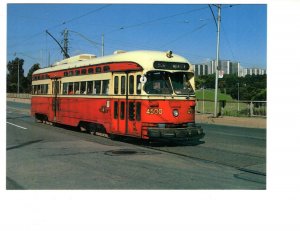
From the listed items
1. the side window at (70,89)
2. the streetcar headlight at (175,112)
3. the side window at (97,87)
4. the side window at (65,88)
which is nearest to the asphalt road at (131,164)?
the streetcar headlight at (175,112)

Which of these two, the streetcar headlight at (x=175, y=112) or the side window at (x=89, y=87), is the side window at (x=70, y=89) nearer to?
the side window at (x=89, y=87)

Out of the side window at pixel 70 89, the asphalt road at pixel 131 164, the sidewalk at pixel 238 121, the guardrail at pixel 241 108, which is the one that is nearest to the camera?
the asphalt road at pixel 131 164

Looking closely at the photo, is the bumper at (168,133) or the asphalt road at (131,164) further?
the bumper at (168,133)

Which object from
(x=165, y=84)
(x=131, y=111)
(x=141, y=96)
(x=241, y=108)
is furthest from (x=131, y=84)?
(x=241, y=108)

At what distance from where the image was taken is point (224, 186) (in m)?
8.75

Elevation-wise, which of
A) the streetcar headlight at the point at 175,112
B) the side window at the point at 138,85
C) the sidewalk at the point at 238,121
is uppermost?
the side window at the point at 138,85

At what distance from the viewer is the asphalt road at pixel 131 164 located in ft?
29.1

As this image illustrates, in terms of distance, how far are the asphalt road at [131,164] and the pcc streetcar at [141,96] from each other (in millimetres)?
669

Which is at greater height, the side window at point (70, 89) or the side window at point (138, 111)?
the side window at point (70, 89)

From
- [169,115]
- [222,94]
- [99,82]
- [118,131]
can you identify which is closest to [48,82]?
[99,82]

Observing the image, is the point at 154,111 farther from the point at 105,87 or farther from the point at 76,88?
the point at 76,88

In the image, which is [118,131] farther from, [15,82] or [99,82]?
[15,82]

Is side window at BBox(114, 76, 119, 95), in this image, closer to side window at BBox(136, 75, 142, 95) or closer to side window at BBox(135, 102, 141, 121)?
side window at BBox(136, 75, 142, 95)

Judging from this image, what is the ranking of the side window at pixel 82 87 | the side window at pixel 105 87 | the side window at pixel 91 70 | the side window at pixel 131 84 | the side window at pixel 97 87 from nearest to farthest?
the side window at pixel 131 84 < the side window at pixel 105 87 < the side window at pixel 97 87 < the side window at pixel 91 70 < the side window at pixel 82 87
